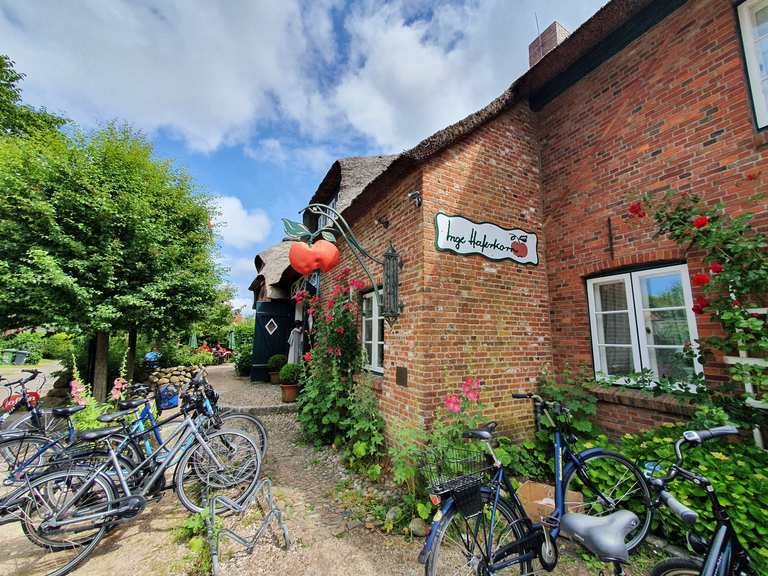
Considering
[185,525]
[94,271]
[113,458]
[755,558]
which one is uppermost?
[94,271]

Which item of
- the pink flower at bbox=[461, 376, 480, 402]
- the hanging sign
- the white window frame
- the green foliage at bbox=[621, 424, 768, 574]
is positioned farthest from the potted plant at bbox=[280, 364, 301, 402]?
the green foliage at bbox=[621, 424, 768, 574]

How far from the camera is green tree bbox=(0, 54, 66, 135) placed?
13.3 metres

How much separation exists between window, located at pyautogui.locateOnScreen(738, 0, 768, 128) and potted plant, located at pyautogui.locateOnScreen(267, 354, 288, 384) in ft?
37.8

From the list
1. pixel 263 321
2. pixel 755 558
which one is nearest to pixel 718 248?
pixel 755 558

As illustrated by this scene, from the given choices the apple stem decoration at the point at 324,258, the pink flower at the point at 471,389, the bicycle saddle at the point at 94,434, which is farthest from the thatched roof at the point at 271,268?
the pink flower at the point at 471,389

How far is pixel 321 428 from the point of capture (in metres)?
5.47

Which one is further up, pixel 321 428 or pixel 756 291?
pixel 756 291

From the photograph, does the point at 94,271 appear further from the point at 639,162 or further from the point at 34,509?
the point at 639,162

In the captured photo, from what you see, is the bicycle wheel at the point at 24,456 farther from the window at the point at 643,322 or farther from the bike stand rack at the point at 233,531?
the window at the point at 643,322

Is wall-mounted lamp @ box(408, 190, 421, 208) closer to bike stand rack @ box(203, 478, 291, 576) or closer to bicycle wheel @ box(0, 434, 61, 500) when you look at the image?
bike stand rack @ box(203, 478, 291, 576)

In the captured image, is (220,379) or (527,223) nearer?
(527,223)

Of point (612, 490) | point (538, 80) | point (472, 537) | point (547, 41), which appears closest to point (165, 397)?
point (472, 537)

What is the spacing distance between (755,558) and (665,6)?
5629 millimetres

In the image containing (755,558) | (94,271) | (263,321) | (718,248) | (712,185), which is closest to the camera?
(755,558)
